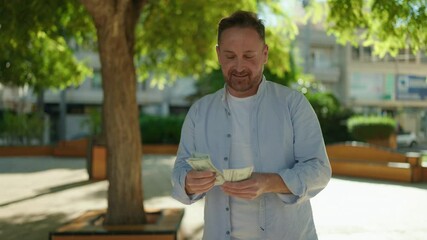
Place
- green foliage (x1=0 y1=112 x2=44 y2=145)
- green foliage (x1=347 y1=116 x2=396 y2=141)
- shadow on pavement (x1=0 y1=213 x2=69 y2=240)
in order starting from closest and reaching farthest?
1. shadow on pavement (x1=0 y1=213 x2=69 y2=240)
2. green foliage (x1=0 y1=112 x2=44 y2=145)
3. green foliage (x1=347 y1=116 x2=396 y2=141)

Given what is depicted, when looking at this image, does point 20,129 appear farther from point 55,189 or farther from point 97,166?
point 55,189

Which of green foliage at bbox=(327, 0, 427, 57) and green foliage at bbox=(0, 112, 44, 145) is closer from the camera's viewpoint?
green foliage at bbox=(327, 0, 427, 57)

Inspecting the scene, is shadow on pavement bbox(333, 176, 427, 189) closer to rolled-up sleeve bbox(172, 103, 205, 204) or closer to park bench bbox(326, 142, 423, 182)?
park bench bbox(326, 142, 423, 182)

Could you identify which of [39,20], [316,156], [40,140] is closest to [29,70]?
[39,20]

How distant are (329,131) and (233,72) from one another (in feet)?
75.8

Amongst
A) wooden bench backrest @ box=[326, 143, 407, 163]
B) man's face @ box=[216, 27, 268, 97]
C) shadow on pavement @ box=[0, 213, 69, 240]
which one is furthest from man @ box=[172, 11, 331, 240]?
wooden bench backrest @ box=[326, 143, 407, 163]

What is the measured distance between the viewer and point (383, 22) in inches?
237

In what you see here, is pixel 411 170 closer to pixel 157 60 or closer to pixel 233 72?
pixel 157 60

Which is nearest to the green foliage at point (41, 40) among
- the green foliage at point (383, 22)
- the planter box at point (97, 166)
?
the planter box at point (97, 166)

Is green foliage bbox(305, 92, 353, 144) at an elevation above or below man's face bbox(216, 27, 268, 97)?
below

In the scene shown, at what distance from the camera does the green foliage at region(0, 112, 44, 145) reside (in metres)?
21.5

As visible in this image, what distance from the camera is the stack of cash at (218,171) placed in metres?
1.80

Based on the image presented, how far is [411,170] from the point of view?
12422mm

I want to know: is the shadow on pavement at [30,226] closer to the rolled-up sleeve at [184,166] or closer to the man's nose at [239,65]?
the rolled-up sleeve at [184,166]
